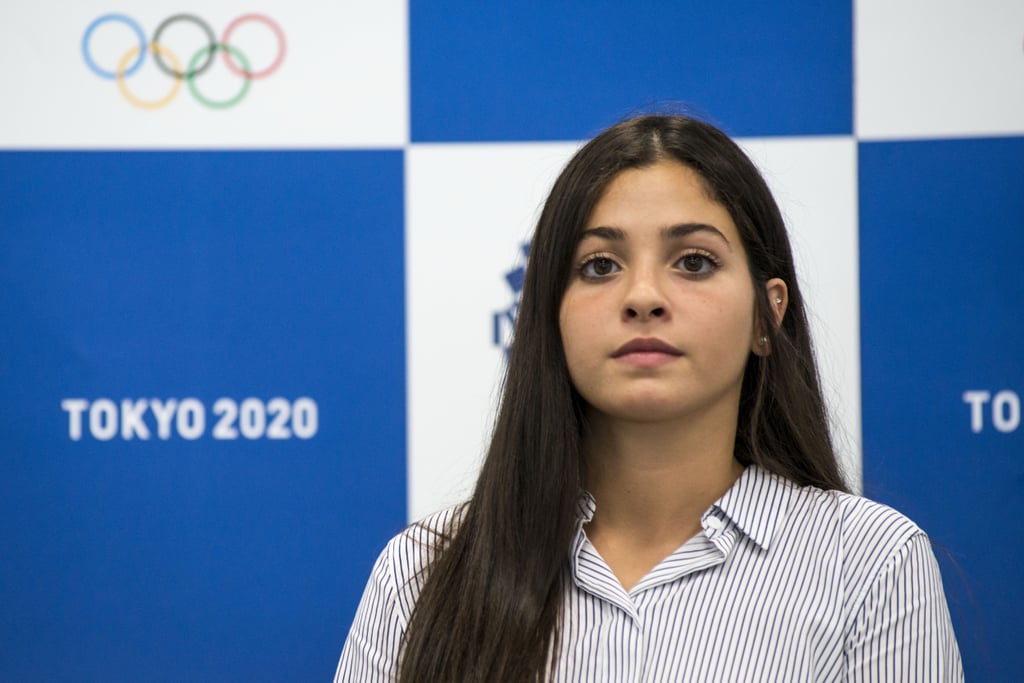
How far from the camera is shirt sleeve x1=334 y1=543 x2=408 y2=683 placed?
43.4 inches

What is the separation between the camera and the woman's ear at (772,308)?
1149mm

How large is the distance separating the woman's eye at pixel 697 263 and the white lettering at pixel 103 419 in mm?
1098

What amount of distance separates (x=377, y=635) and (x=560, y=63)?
1050 millimetres

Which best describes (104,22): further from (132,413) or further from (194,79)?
(132,413)

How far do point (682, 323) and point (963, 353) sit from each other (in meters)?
0.90

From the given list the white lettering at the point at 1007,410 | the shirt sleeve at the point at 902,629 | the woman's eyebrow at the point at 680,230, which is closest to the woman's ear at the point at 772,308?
the woman's eyebrow at the point at 680,230

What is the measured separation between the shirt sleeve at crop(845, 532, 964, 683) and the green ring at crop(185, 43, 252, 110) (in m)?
1.29

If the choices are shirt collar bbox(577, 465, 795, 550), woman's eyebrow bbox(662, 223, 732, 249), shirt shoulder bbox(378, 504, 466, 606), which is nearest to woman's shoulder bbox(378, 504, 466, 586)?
shirt shoulder bbox(378, 504, 466, 606)

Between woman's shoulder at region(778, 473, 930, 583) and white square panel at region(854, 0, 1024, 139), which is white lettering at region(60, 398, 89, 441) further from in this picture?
white square panel at region(854, 0, 1024, 139)

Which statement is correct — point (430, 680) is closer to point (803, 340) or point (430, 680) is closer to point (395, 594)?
point (395, 594)

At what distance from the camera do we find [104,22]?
5.91ft

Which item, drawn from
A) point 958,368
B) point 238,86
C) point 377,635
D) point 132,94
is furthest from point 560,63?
point 377,635

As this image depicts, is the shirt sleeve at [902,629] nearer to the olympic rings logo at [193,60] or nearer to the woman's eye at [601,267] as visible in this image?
the woman's eye at [601,267]

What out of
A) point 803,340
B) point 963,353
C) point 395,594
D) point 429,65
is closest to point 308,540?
point 395,594
